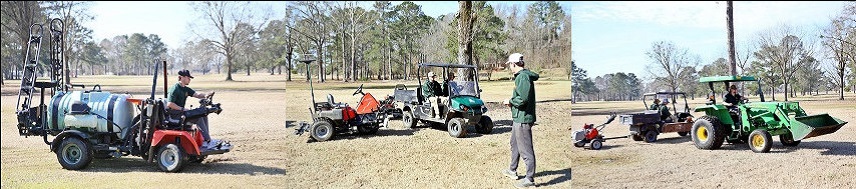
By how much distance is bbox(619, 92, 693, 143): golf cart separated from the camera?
219 inches

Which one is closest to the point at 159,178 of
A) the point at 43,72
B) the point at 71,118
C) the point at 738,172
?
the point at 71,118

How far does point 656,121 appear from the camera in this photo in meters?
5.72

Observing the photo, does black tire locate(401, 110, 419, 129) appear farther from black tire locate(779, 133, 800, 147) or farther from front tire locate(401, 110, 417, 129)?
black tire locate(779, 133, 800, 147)

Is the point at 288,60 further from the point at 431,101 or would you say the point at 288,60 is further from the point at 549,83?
the point at 549,83

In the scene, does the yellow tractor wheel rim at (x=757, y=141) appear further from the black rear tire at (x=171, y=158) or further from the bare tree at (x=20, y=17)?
the bare tree at (x=20, y=17)

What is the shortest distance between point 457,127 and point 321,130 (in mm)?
870

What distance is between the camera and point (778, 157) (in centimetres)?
513

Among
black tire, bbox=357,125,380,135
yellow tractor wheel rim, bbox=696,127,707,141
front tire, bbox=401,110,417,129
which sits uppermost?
front tire, bbox=401,110,417,129

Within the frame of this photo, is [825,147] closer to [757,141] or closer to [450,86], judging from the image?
[757,141]

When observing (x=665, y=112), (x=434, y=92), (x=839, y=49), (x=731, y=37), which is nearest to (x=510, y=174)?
(x=434, y=92)

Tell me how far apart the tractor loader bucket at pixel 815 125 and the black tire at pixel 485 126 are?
8.91 ft

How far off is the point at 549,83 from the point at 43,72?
3137mm

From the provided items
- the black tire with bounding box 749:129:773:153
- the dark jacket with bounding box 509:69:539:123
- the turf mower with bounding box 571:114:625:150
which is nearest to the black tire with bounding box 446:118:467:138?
the dark jacket with bounding box 509:69:539:123

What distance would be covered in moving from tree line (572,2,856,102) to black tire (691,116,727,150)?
0.28 m
